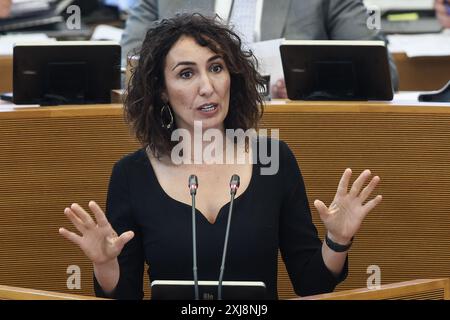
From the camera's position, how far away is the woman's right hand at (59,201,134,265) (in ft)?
6.75

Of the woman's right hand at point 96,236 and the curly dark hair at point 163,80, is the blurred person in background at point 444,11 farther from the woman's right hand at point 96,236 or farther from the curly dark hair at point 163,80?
the woman's right hand at point 96,236

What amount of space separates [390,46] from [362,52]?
195 centimetres

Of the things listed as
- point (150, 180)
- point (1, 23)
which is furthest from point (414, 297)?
point (1, 23)

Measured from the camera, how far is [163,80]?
247 centimetres

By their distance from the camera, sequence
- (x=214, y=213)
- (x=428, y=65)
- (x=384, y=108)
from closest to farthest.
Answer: (x=214, y=213), (x=384, y=108), (x=428, y=65)

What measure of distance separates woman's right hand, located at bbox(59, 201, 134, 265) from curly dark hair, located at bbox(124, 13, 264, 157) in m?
0.37

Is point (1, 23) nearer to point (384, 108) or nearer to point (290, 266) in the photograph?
point (384, 108)

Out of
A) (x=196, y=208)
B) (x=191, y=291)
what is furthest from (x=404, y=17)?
(x=191, y=291)

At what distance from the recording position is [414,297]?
1722 mm

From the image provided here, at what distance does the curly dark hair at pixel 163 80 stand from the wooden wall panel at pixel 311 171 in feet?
1.89

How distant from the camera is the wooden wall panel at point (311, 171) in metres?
3.05

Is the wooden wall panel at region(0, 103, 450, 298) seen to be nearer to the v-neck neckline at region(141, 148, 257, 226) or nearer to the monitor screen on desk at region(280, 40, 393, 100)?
the monitor screen on desk at region(280, 40, 393, 100)

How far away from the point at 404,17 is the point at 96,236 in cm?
410

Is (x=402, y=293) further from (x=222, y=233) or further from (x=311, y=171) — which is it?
(x=311, y=171)
